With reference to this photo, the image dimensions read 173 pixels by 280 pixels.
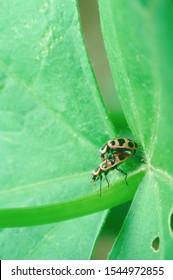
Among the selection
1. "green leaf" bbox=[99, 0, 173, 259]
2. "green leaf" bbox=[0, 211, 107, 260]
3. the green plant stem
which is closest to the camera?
"green leaf" bbox=[99, 0, 173, 259]

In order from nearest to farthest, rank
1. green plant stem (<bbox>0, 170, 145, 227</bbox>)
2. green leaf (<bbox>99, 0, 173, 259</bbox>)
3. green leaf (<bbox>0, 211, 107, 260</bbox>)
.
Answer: green leaf (<bbox>99, 0, 173, 259</bbox>)
green plant stem (<bbox>0, 170, 145, 227</bbox>)
green leaf (<bbox>0, 211, 107, 260</bbox>)

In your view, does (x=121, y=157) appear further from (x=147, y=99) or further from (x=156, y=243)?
(x=147, y=99)

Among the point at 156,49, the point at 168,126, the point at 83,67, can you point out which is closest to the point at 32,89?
the point at 83,67

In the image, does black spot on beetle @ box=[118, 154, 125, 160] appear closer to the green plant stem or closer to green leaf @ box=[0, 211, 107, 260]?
the green plant stem

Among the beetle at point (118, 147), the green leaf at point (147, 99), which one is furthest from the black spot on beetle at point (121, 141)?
the green leaf at point (147, 99)

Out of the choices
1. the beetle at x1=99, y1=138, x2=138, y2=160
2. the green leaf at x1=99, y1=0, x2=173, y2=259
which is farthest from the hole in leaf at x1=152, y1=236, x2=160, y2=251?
the beetle at x1=99, y1=138, x2=138, y2=160
